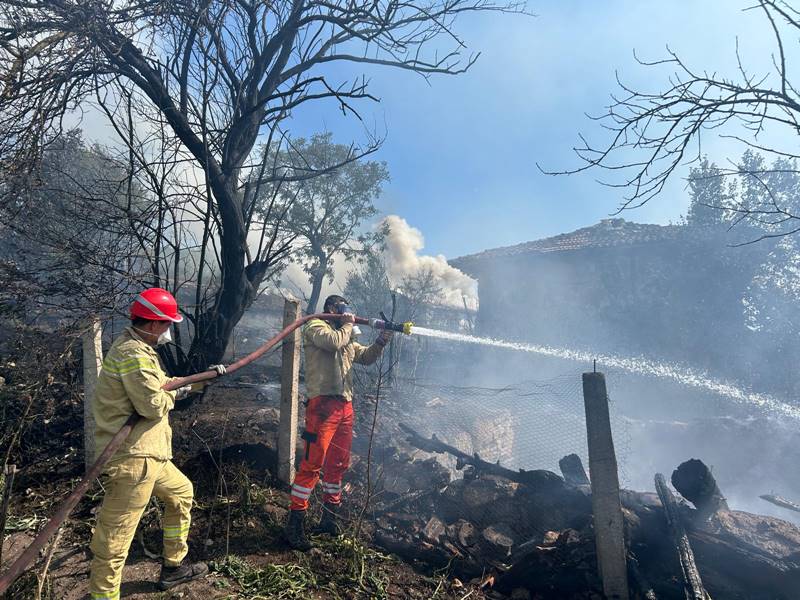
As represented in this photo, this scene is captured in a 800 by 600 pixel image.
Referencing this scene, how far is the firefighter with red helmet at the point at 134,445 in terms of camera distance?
9.57ft

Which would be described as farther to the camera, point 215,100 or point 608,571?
point 215,100

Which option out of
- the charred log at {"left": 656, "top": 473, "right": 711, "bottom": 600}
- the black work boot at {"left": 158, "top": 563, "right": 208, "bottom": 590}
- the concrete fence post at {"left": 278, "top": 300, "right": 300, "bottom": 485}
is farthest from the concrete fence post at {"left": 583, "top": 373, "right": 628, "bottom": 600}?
the black work boot at {"left": 158, "top": 563, "right": 208, "bottom": 590}

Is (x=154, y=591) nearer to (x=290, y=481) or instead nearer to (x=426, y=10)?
(x=290, y=481)

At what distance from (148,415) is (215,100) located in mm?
4118

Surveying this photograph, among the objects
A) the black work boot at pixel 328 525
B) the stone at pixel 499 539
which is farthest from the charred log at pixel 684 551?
the black work boot at pixel 328 525

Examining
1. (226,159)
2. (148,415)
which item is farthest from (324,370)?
(226,159)

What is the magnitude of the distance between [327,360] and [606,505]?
2826mm

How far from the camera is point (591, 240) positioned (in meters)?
17.5

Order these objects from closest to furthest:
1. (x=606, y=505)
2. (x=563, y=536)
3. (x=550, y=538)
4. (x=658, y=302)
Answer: (x=606, y=505) → (x=563, y=536) → (x=550, y=538) → (x=658, y=302)

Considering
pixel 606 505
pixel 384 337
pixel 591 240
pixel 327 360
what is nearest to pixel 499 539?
pixel 606 505

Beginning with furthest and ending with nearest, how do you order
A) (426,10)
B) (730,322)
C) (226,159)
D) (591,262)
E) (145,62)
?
(591,262)
(730,322)
(426,10)
(226,159)
(145,62)

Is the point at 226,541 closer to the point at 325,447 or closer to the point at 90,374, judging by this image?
the point at 325,447

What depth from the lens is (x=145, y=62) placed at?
4805 mm

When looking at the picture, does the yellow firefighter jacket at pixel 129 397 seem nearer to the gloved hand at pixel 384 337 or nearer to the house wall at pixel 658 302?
the gloved hand at pixel 384 337
